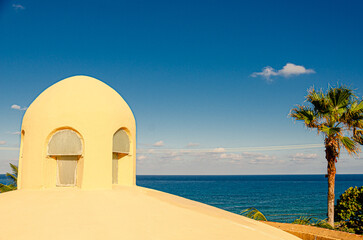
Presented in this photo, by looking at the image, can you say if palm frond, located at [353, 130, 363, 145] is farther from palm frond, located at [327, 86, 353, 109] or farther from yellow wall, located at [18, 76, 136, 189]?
yellow wall, located at [18, 76, 136, 189]

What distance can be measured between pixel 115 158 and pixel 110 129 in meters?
1.21

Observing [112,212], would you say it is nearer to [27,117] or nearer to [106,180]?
[106,180]

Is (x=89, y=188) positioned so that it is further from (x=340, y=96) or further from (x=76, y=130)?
(x=340, y=96)

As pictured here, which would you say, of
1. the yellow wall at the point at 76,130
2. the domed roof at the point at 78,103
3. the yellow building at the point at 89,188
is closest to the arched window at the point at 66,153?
the yellow building at the point at 89,188

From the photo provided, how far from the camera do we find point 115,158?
9.57 m

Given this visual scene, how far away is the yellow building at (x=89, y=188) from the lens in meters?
6.21

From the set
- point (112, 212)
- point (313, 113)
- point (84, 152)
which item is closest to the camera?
point (112, 212)

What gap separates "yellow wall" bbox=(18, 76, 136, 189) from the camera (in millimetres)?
8414

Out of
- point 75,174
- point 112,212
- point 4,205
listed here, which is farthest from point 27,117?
point 112,212

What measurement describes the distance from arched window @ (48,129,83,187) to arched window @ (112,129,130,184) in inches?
42.4

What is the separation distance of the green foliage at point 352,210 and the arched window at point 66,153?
43.8 feet

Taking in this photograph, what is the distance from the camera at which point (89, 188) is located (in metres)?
8.27

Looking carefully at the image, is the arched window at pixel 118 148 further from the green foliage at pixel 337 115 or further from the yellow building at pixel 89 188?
the green foliage at pixel 337 115

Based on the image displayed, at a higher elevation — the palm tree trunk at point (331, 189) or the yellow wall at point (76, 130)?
the yellow wall at point (76, 130)
